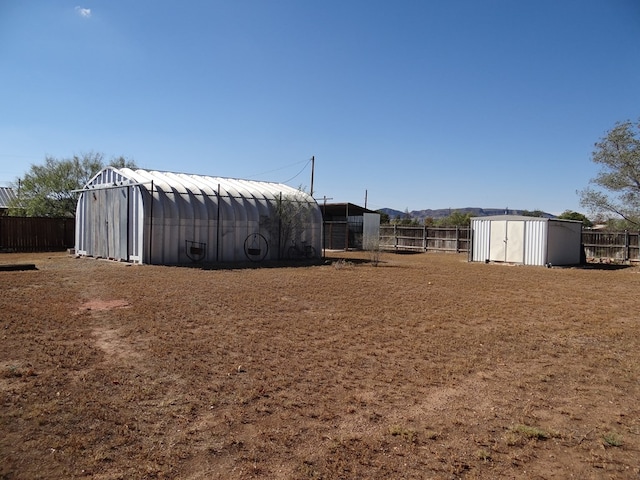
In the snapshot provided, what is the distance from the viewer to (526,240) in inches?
961

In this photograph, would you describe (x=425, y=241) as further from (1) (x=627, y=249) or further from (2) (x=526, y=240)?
(1) (x=627, y=249)

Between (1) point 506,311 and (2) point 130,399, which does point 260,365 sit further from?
(1) point 506,311

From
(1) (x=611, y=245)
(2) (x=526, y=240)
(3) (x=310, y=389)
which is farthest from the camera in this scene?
(1) (x=611, y=245)

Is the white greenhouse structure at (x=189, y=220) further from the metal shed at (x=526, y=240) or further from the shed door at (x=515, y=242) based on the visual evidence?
the shed door at (x=515, y=242)

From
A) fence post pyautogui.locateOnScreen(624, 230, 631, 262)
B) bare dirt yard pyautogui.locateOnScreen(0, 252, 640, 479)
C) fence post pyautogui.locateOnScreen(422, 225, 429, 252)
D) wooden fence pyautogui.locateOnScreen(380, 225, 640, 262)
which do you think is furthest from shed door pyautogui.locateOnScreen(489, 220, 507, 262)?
bare dirt yard pyautogui.locateOnScreen(0, 252, 640, 479)

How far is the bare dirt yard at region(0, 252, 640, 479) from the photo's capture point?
12.1 feet

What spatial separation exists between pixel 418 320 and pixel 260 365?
4134 mm

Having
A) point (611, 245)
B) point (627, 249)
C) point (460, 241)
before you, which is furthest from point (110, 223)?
point (627, 249)

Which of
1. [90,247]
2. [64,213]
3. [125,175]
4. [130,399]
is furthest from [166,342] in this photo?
[64,213]

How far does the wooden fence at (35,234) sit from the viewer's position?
82.0 ft

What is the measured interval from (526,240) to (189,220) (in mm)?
16855

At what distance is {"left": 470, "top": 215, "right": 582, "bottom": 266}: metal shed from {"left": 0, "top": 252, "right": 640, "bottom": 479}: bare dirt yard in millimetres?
13903

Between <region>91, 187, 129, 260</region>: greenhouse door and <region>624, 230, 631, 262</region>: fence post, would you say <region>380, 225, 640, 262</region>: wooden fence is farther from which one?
<region>91, 187, 129, 260</region>: greenhouse door

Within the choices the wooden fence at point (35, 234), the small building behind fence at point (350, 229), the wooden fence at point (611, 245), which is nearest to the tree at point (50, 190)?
the wooden fence at point (35, 234)
